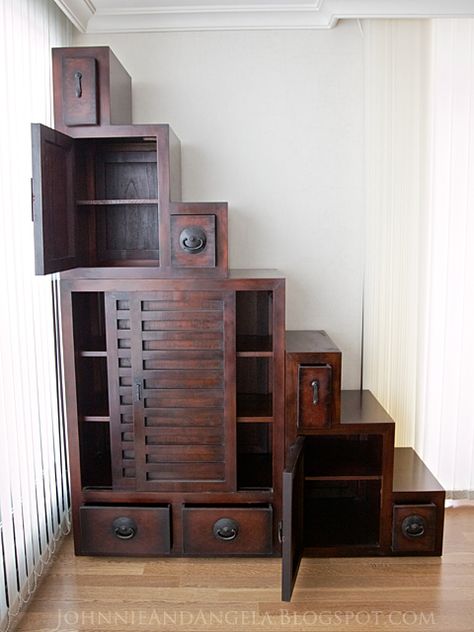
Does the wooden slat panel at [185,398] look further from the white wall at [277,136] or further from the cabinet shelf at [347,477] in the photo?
the white wall at [277,136]

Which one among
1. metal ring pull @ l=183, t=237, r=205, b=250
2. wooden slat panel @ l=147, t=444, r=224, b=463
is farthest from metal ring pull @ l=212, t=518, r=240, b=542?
metal ring pull @ l=183, t=237, r=205, b=250

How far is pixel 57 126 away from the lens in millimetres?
2189

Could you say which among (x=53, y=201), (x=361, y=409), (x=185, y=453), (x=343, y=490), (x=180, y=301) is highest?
(x=53, y=201)

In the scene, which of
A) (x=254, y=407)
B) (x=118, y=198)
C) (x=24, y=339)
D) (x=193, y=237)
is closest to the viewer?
(x=24, y=339)

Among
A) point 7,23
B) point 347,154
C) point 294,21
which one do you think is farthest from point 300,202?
point 7,23

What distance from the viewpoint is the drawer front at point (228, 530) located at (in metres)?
2.32

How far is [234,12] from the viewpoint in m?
2.47

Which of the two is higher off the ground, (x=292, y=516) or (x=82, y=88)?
(x=82, y=88)

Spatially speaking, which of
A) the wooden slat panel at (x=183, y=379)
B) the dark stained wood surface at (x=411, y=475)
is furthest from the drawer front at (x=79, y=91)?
the dark stained wood surface at (x=411, y=475)

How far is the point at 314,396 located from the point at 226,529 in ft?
2.14

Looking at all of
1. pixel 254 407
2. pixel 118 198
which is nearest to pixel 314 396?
pixel 254 407

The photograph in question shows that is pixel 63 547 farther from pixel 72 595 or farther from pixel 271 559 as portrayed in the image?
pixel 271 559

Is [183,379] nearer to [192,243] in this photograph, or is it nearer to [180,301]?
[180,301]

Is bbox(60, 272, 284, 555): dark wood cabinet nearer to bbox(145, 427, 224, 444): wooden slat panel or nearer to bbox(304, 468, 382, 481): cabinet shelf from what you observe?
bbox(145, 427, 224, 444): wooden slat panel
